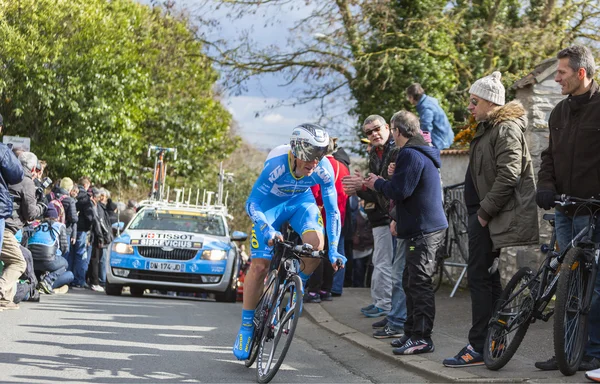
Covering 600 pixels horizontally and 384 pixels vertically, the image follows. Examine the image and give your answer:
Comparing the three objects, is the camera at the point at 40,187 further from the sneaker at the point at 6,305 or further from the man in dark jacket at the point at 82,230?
the man in dark jacket at the point at 82,230

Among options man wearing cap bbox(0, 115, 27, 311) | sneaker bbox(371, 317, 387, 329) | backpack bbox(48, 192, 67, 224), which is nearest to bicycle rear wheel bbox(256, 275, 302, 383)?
sneaker bbox(371, 317, 387, 329)

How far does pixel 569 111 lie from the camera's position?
7031 mm

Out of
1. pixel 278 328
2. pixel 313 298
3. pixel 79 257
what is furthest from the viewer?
pixel 79 257

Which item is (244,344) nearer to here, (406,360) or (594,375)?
(406,360)

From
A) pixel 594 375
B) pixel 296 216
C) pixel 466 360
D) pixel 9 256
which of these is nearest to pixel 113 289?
pixel 9 256

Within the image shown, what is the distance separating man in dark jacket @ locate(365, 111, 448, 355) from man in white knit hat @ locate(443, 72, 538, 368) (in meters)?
0.56

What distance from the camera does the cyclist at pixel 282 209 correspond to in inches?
300

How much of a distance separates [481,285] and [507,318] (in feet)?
1.47

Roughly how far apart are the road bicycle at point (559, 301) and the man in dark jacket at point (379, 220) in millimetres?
2811

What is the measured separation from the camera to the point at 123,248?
50.8 feet

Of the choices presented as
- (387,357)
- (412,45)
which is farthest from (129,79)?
Result: (387,357)

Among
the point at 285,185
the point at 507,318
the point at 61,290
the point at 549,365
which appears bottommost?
the point at 61,290

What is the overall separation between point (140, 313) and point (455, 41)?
49.3 ft

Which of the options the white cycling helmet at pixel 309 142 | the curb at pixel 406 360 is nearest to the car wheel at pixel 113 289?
the curb at pixel 406 360
